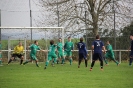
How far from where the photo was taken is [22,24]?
3659cm

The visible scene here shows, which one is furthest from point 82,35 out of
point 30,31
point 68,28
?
point 30,31

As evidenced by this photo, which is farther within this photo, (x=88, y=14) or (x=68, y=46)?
(x=88, y=14)

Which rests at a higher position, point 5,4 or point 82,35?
point 5,4

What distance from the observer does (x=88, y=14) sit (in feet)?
126

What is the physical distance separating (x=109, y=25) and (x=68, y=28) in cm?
376

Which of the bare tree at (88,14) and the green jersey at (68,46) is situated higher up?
the bare tree at (88,14)

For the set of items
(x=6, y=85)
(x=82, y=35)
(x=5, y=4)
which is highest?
(x=5, y=4)

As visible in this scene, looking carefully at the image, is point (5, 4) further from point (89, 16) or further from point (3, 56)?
point (89, 16)

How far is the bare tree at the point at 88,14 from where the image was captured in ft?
125

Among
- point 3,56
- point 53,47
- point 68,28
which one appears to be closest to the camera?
point 53,47

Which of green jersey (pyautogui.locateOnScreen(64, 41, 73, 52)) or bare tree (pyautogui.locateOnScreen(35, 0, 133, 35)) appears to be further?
bare tree (pyautogui.locateOnScreen(35, 0, 133, 35))

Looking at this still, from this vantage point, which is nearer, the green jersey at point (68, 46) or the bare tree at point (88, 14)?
the green jersey at point (68, 46)

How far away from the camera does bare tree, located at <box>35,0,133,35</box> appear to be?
38.2 metres

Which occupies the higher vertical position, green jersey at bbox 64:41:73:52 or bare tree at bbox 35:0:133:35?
bare tree at bbox 35:0:133:35
